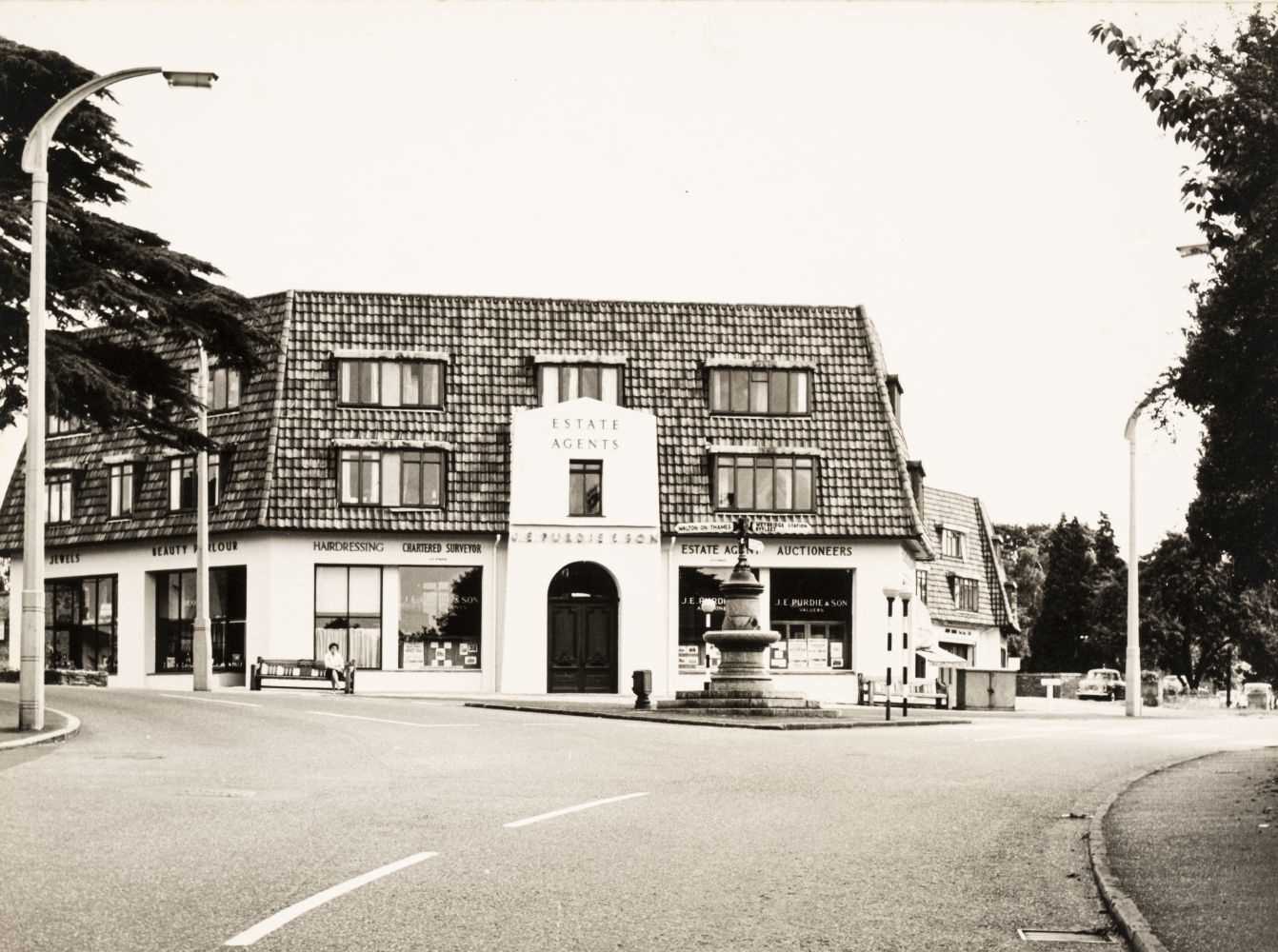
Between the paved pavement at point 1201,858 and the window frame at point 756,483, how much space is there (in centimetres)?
3566

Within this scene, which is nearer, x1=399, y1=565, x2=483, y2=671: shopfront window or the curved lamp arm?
the curved lamp arm

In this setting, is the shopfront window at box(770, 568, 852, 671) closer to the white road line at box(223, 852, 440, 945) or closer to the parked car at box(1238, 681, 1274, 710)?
the parked car at box(1238, 681, 1274, 710)

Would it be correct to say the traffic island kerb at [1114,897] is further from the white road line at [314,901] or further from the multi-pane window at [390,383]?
the multi-pane window at [390,383]

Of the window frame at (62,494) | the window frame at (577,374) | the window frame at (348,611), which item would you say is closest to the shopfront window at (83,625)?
the window frame at (62,494)

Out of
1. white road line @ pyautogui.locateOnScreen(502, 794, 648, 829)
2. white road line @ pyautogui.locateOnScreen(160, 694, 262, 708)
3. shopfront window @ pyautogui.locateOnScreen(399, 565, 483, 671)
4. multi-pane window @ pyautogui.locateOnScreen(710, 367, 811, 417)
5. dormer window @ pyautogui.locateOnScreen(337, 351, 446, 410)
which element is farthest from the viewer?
multi-pane window @ pyautogui.locateOnScreen(710, 367, 811, 417)

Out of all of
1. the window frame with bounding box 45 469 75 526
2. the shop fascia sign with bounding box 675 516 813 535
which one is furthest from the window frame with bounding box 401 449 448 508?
the window frame with bounding box 45 469 75 526

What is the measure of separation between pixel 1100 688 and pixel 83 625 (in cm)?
4321

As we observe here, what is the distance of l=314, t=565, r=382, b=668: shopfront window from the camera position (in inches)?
2163

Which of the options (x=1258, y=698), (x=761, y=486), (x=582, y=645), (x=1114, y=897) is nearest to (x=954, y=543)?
(x=1258, y=698)

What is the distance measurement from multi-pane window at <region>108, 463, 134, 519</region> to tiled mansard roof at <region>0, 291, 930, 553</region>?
1.49 feet

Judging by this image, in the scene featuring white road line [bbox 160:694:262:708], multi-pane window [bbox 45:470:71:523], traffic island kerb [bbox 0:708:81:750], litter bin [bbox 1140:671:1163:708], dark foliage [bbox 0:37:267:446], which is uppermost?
dark foliage [bbox 0:37:267:446]

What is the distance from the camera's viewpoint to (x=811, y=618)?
56906 mm

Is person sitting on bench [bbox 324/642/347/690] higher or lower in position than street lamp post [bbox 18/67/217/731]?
lower

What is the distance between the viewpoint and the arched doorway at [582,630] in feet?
182
